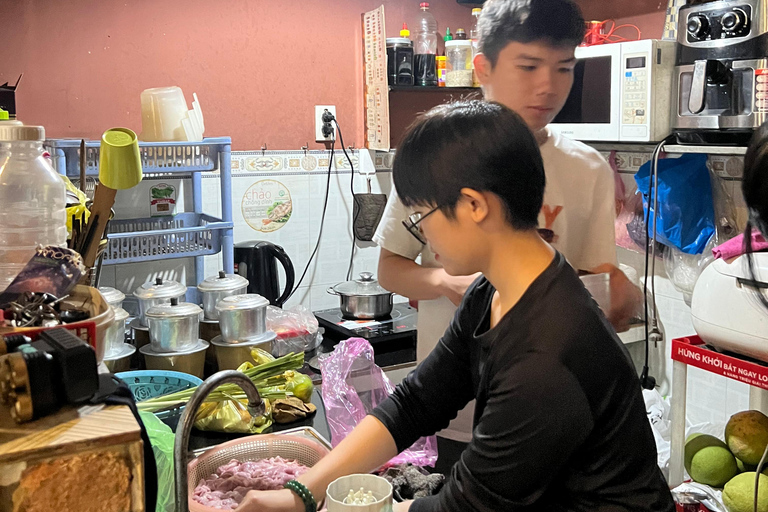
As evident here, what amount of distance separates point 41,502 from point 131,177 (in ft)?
1.83

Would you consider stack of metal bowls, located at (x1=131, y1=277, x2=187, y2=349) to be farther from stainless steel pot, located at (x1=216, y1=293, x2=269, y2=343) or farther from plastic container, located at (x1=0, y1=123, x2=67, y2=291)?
plastic container, located at (x1=0, y1=123, x2=67, y2=291)

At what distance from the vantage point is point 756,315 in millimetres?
1673

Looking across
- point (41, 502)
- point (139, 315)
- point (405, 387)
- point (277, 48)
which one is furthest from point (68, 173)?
point (41, 502)

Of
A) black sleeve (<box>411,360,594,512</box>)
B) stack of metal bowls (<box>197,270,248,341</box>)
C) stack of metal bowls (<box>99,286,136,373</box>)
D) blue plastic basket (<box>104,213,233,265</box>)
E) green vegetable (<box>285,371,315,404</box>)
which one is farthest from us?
blue plastic basket (<box>104,213,233,265</box>)

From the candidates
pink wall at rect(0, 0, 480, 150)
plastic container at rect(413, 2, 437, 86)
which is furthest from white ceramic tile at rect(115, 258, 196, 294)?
plastic container at rect(413, 2, 437, 86)

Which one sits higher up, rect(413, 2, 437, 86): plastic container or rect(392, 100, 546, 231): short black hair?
rect(413, 2, 437, 86): plastic container

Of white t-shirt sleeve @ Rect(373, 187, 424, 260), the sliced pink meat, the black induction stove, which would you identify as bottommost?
the black induction stove

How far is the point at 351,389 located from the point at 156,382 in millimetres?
458

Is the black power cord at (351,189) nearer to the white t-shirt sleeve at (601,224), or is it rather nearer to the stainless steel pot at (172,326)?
the stainless steel pot at (172,326)

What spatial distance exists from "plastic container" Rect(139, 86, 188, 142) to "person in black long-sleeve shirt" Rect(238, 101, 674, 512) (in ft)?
5.04

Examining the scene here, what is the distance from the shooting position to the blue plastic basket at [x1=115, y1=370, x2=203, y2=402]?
1.64 meters

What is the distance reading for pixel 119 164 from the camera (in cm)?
94

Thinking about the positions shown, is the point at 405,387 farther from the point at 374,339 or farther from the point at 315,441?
the point at 374,339

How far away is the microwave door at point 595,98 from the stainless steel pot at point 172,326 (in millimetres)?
1497
